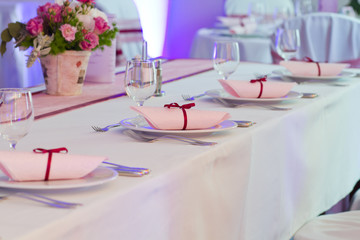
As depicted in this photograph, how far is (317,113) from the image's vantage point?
6.00 feet

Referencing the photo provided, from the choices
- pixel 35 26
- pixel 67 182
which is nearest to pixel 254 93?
pixel 35 26

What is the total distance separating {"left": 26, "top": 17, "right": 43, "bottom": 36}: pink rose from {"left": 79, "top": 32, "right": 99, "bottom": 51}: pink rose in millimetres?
126

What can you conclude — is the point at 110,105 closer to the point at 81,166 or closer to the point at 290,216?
the point at 290,216

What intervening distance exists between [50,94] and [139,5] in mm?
4256

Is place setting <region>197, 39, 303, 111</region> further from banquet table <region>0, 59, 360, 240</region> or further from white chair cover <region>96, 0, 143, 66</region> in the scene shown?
A: white chair cover <region>96, 0, 143, 66</region>

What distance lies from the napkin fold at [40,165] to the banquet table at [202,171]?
3 centimetres

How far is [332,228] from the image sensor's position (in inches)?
64.4

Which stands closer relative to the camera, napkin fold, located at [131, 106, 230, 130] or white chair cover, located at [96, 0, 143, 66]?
napkin fold, located at [131, 106, 230, 130]

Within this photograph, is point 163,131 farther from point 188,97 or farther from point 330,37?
point 330,37

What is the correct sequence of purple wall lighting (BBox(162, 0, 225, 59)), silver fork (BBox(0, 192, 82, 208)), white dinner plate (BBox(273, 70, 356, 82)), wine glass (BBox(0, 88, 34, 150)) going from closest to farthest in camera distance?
silver fork (BBox(0, 192, 82, 208)) < wine glass (BBox(0, 88, 34, 150)) < white dinner plate (BBox(273, 70, 356, 82)) < purple wall lighting (BBox(162, 0, 225, 59))

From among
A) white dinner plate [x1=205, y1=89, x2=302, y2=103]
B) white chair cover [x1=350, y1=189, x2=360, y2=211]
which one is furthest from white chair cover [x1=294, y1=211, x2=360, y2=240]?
white dinner plate [x1=205, y1=89, x2=302, y2=103]

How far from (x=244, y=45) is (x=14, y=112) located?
11.4ft

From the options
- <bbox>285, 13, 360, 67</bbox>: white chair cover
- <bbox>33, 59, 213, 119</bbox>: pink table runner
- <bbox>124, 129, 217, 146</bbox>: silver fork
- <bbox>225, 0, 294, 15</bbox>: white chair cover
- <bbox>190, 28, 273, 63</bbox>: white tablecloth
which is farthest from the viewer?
<bbox>225, 0, 294, 15</bbox>: white chair cover

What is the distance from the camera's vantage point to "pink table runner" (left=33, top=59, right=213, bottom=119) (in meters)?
1.69
